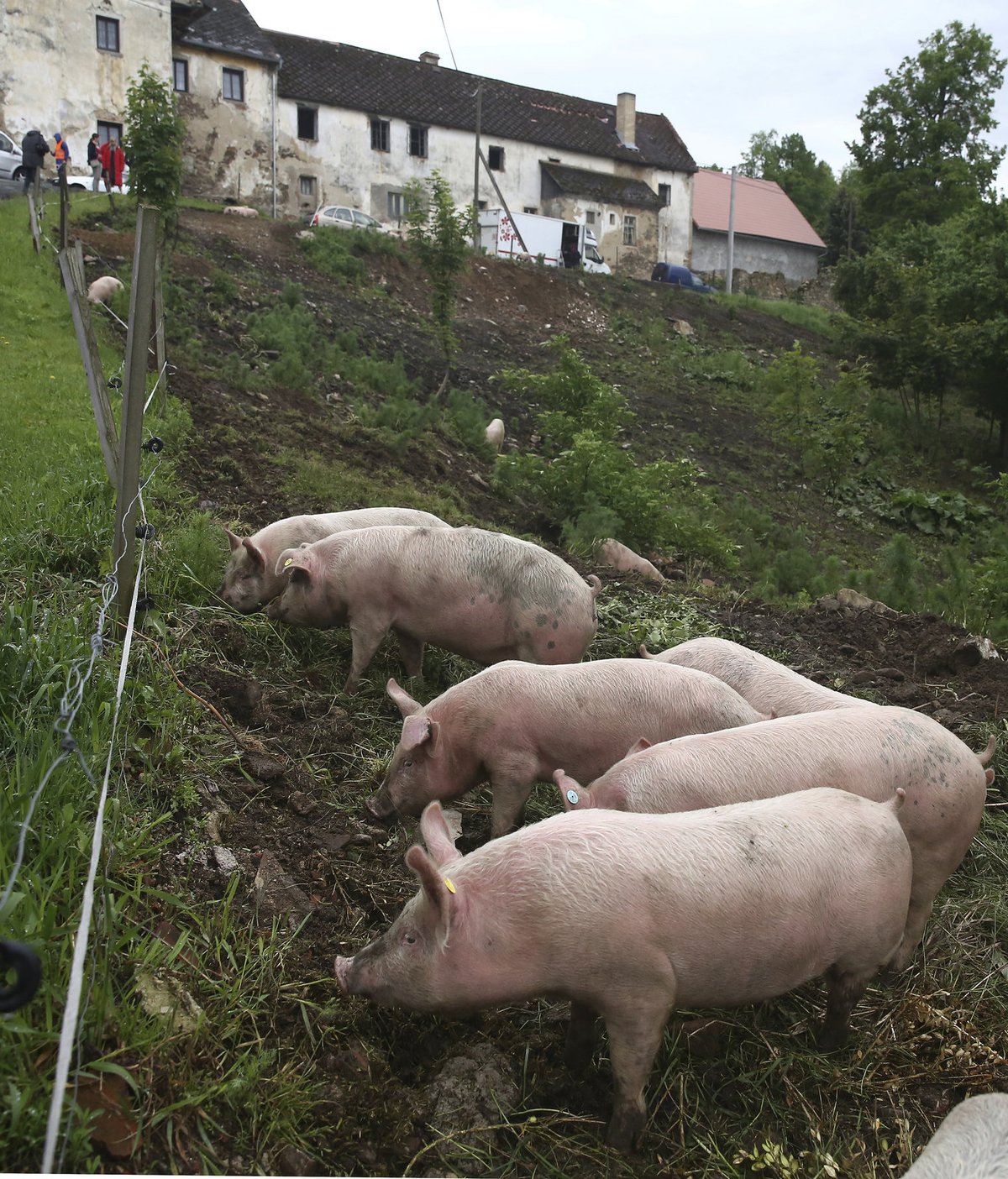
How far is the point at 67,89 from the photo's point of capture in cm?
3259

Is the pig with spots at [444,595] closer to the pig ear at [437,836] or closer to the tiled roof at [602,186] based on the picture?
the pig ear at [437,836]

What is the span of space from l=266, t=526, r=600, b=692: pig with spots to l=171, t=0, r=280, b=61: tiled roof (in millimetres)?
34251

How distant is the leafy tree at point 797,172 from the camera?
224 ft

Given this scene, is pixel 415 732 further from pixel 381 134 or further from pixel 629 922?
pixel 381 134

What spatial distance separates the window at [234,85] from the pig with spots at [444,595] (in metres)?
34.2

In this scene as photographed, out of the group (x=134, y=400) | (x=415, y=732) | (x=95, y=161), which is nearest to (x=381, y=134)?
(x=95, y=161)

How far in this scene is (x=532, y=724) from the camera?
4816 millimetres

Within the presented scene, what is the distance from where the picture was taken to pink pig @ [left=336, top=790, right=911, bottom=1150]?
3199mm

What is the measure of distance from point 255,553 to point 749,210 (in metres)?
51.1

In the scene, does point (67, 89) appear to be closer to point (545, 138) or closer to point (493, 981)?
point (545, 138)

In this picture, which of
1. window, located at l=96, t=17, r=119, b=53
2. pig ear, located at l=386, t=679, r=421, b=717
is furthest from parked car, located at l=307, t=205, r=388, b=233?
pig ear, located at l=386, t=679, r=421, b=717

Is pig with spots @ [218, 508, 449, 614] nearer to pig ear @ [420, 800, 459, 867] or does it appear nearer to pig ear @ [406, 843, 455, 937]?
pig ear @ [420, 800, 459, 867]

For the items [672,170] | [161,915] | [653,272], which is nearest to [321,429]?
[161,915]

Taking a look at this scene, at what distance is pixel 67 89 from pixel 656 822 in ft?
116
